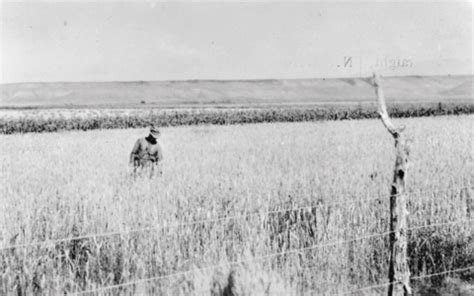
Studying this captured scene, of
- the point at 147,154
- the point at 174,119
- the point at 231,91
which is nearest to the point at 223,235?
the point at 147,154

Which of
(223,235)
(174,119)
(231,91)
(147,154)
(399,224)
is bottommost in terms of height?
(223,235)

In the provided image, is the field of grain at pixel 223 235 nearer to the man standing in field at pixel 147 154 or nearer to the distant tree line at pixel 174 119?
the man standing in field at pixel 147 154

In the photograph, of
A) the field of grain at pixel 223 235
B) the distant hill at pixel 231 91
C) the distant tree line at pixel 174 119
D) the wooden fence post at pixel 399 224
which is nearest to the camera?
the wooden fence post at pixel 399 224

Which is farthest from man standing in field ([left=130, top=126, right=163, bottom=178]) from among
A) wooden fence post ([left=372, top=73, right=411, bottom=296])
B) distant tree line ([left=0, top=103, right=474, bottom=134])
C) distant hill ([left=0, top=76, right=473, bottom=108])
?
distant hill ([left=0, top=76, right=473, bottom=108])

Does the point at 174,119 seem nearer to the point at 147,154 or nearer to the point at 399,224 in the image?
the point at 147,154

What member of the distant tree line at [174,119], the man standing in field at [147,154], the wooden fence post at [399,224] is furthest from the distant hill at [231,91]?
the wooden fence post at [399,224]

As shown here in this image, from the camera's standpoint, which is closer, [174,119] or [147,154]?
[147,154]

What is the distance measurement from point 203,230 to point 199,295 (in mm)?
1174

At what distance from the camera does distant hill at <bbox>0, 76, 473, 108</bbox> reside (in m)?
102

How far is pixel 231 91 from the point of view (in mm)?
110688

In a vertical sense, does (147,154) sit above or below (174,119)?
below

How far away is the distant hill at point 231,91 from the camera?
102 meters

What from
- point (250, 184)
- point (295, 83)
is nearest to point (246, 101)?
point (295, 83)

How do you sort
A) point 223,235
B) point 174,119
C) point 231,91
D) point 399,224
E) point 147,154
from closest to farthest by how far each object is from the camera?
point 399,224 → point 223,235 → point 147,154 → point 174,119 → point 231,91
